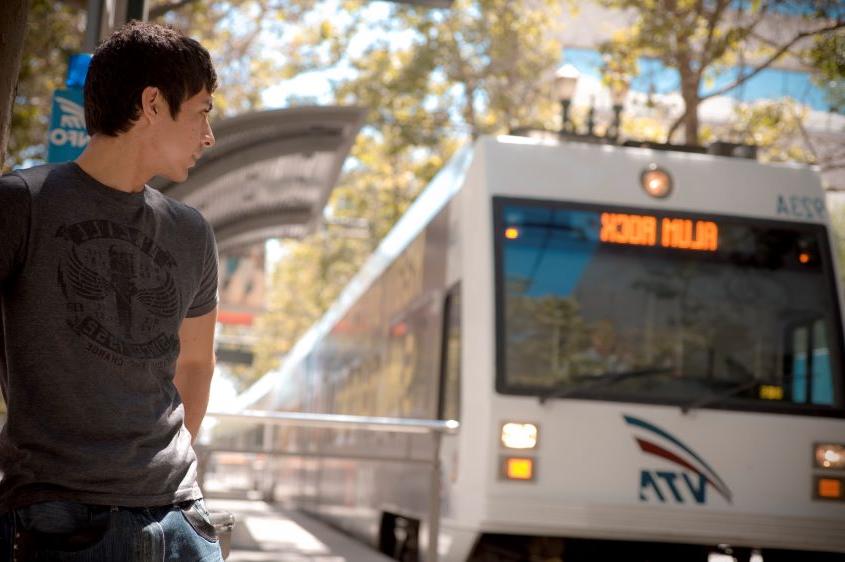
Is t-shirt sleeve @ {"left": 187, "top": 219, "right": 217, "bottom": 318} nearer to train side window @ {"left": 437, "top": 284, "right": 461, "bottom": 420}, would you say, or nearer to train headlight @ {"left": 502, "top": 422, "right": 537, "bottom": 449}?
train headlight @ {"left": 502, "top": 422, "right": 537, "bottom": 449}

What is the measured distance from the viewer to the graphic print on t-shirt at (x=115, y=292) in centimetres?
227

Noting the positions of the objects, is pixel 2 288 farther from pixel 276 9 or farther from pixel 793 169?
pixel 276 9

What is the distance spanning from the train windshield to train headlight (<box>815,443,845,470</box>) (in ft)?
0.72

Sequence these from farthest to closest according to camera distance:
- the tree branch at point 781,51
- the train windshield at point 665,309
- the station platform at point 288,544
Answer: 1. the tree branch at point 781,51
2. the station platform at point 288,544
3. the train windshield at point 665,309

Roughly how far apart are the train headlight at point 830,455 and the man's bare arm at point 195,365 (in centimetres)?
660

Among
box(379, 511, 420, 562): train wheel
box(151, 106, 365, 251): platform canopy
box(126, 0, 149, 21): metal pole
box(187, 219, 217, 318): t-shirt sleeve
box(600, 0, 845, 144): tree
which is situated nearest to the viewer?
box(187, 219, 217, 318): t-shirt sleeve

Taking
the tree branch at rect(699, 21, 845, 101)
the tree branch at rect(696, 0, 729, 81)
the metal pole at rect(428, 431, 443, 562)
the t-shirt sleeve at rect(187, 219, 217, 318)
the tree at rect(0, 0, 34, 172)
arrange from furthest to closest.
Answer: the tree branch at rect(696, 0, 729, 81)
the tree branch at rect(699, 21, 845, 101)
the metal pole at rect(428, 431, 443, 562)
the tree at rect(0, 0, 34, 172)
the t-shirt sleeve at rect(187, 219, 217, 318)

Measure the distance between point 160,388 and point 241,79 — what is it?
1871cm

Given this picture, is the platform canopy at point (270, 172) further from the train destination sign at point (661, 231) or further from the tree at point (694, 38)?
the tree at point (694, 38)

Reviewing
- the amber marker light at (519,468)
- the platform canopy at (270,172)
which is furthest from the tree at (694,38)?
the amber marker light at (519,468)

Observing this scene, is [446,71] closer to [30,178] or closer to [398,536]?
[398,536]

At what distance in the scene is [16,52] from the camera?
3229 millimetres

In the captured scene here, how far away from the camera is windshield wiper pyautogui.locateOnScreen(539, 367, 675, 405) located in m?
8.23

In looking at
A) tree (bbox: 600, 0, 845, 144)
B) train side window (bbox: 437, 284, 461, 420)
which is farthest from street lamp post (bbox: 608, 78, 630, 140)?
train side window (bbox: 437, 284, 461, 420)
